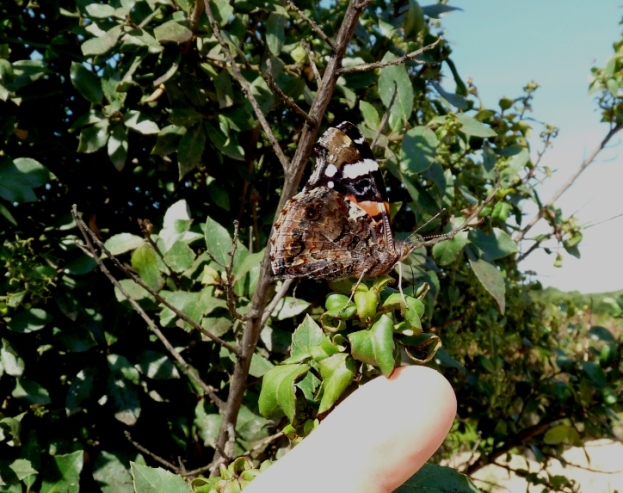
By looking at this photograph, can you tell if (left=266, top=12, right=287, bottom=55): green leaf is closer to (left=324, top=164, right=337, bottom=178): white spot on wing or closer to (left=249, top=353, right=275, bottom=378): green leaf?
(left=324, top=164, right=337, bottom=178): white spot on wing

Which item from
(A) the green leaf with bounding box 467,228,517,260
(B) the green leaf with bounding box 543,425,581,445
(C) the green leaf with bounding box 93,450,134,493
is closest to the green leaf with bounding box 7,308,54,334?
(C) the green leaf with bounding box 93,450,134,493

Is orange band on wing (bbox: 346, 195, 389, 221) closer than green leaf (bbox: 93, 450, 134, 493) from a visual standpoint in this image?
Yes

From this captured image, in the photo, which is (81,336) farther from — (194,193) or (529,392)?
(529,392)

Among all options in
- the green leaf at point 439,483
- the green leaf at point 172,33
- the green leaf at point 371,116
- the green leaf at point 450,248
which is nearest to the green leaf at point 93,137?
the green leaf at point 172,33

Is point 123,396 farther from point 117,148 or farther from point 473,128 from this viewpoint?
point 473,128

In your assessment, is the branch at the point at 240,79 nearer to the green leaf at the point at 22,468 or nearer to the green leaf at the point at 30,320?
the green leaf at the point at 30,320

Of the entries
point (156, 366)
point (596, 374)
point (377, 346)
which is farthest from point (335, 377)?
point (596, 374)

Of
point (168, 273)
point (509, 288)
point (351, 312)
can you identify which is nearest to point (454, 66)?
point (509, 288)
